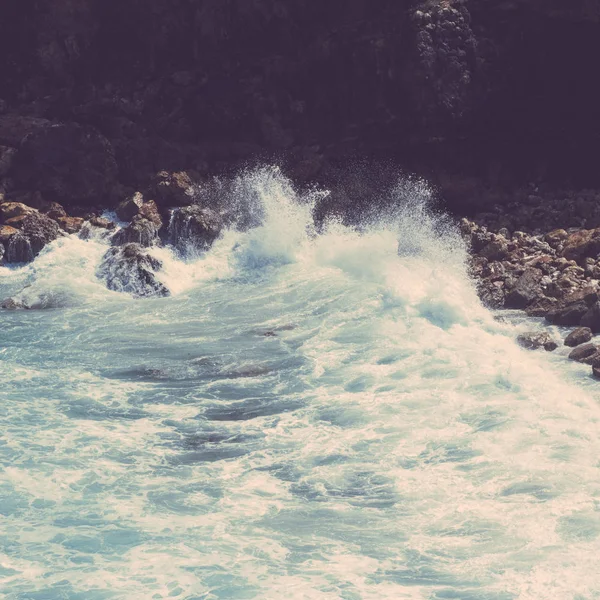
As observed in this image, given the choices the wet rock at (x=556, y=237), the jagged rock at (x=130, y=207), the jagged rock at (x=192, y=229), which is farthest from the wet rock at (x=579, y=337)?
the jagged rock at (x=130, y=207)

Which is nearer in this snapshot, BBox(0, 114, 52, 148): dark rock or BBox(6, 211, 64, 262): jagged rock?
BBox(6, 211, 64, 262): jagged rock

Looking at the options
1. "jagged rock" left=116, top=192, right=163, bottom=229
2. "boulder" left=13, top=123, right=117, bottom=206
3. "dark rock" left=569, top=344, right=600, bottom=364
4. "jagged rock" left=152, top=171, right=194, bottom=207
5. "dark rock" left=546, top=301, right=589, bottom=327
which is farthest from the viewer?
"boulder" left=13, top=123, right=117, bottom=206

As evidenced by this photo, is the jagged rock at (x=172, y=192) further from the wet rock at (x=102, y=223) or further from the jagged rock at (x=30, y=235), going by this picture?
the jagged rock at (x=30, y=235)

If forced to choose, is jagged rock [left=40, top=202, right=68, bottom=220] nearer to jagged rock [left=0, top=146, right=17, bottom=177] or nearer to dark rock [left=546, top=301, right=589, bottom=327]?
jagged rock [left=0, top=146, right=17, bottom=177]

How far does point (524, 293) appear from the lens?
2202cm

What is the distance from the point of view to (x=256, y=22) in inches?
1280

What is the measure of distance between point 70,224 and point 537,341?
15.8m

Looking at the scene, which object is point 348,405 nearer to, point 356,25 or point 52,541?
point 52,541

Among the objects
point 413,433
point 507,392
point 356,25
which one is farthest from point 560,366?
point 356,25

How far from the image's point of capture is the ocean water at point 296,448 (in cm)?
1084

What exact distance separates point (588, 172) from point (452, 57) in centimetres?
584

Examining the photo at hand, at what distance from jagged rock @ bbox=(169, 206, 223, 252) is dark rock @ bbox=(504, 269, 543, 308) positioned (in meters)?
9.67

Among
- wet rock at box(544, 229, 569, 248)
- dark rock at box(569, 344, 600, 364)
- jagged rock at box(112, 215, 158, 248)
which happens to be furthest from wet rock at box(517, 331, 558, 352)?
jagged rock at box(112, 215, 158, 248)

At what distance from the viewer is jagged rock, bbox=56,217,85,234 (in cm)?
2844
